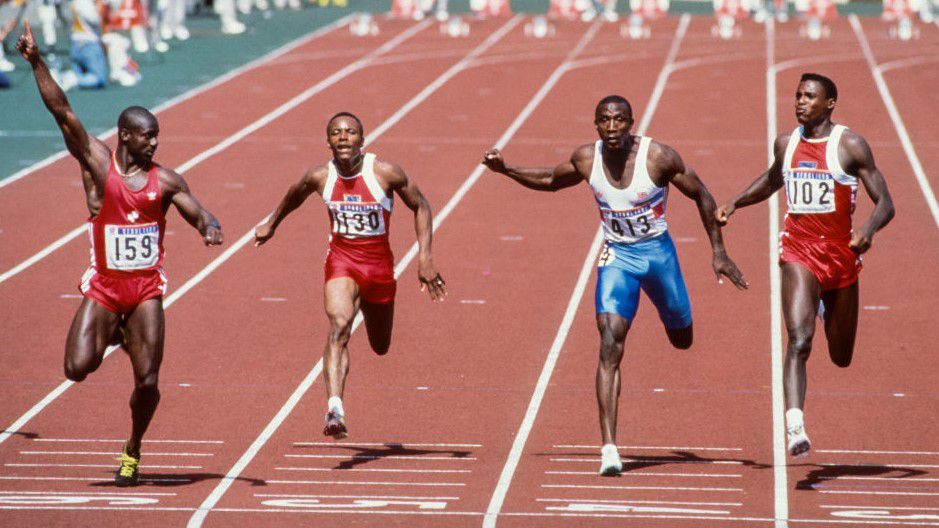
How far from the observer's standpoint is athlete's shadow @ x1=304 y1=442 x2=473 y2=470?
9812 millimetres

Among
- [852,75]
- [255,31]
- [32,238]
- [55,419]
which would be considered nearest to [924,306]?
[55,419]

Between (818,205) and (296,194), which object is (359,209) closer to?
(296,194)

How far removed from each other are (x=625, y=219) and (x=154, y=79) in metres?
20.7

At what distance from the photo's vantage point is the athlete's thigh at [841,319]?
32.2ft

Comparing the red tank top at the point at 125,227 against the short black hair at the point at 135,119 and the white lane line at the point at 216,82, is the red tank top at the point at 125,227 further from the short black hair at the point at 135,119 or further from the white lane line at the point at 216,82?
the white lane line at the point at 216,82

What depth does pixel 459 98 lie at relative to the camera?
1077 inches

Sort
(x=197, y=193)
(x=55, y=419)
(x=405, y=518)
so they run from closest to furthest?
1. (x=405, y=518)
2. (x=55, y=419)
3. (x=197, y=193)

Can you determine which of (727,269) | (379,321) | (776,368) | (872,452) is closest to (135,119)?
(379,321)

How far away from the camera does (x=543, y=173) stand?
1009 cm

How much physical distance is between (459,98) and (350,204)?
688 inches

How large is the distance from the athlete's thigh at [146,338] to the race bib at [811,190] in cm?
332

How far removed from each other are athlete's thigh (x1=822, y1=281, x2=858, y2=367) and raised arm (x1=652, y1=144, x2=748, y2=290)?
0.48 meters

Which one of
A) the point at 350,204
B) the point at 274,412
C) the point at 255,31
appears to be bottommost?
the point at 255,31

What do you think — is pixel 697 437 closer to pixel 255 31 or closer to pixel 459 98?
pixel 459 98
